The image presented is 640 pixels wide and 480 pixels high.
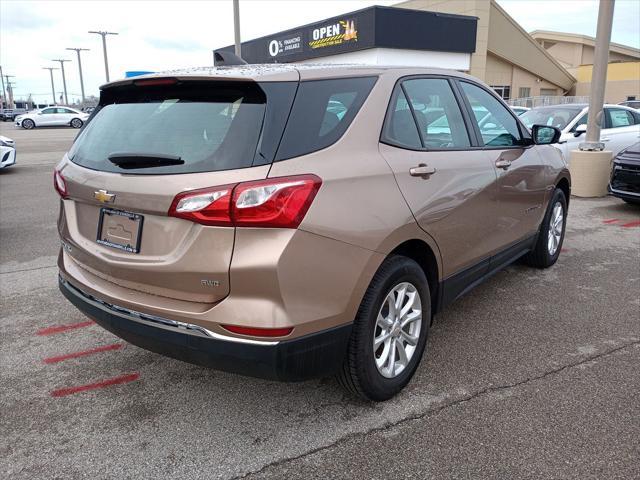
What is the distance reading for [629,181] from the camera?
25.6 feet

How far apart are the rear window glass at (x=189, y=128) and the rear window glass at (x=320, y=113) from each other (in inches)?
2.2

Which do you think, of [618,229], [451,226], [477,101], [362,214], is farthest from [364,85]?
[618,229]

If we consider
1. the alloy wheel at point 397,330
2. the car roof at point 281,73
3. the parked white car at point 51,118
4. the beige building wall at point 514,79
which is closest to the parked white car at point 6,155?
the car roof at point 281,73

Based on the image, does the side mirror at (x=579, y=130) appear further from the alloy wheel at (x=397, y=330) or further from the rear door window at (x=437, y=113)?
the alloy wheel at (x=397, y=330)

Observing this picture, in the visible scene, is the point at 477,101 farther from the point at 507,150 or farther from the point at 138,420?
the point at 138,420

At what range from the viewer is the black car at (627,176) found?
7715 mm

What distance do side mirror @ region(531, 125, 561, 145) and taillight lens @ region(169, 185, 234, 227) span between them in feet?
10.4

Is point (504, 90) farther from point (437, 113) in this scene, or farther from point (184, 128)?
point (184, 128)

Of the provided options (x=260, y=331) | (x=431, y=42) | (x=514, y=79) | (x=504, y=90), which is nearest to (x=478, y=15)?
(x=431, y=42)

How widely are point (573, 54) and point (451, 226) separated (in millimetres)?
61967

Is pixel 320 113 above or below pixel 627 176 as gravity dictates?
above

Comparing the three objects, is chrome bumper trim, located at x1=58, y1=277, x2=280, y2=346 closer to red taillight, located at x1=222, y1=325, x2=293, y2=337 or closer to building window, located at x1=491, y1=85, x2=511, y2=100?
red taillight, located at x1=222, y1=325, x2=293, y2=337

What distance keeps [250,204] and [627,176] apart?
7373 millimetres

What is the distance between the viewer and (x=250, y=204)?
2232 millimetres
